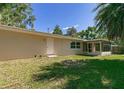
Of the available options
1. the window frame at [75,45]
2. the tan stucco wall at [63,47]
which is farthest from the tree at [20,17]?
the tan stucco wall at [63,47]

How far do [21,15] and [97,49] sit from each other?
1435 centimetres

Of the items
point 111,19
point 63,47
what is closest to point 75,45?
point 63,47

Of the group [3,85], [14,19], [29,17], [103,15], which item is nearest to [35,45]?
[103,15]

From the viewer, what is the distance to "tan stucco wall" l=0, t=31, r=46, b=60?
688 inches

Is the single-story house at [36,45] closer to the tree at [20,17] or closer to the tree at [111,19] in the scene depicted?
the tree at [111,19]

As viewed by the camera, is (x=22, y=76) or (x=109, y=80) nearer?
(x=109, y=80)

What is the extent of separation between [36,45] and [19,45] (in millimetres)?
2616

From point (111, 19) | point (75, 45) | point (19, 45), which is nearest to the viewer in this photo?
point (111, 19)

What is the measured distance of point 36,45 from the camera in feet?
69.9

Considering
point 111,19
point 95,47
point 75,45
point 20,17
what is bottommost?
point 95,47

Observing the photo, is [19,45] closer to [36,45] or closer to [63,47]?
[36,45]

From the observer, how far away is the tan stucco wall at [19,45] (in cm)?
1747

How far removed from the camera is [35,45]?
21188 millimetres

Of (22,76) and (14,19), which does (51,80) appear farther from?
(14,19)
